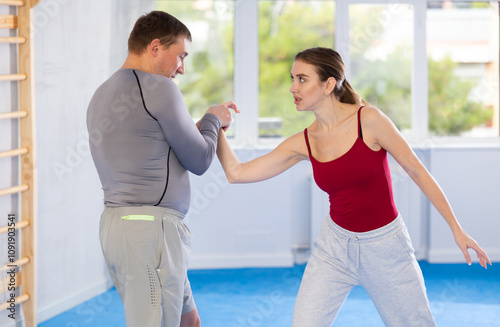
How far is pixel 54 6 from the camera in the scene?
363 cm

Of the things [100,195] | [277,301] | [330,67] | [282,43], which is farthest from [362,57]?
[330,67]

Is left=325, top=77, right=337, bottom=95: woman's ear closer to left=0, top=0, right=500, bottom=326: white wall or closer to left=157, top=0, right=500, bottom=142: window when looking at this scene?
left=0, top=0, right=500, bottom=326: white wall

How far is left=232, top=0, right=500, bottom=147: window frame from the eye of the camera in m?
4.99

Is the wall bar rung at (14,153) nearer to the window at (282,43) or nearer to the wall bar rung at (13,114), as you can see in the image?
the wall bar rung at (13,114)

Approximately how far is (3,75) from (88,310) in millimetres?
1488

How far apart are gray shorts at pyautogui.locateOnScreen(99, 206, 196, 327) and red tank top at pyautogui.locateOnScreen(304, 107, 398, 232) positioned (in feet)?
1.94

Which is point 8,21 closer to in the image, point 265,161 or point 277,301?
point 265,161

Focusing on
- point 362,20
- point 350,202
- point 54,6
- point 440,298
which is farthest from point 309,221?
point 350,202

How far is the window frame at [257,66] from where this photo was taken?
499cm

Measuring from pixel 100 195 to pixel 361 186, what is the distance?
2396 millimetres

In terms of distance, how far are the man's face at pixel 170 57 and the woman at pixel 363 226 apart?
51 centimetres

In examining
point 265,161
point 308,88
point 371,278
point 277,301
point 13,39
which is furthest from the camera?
point 277,301

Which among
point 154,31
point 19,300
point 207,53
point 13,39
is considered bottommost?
point 19,300

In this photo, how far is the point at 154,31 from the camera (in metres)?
1.88
